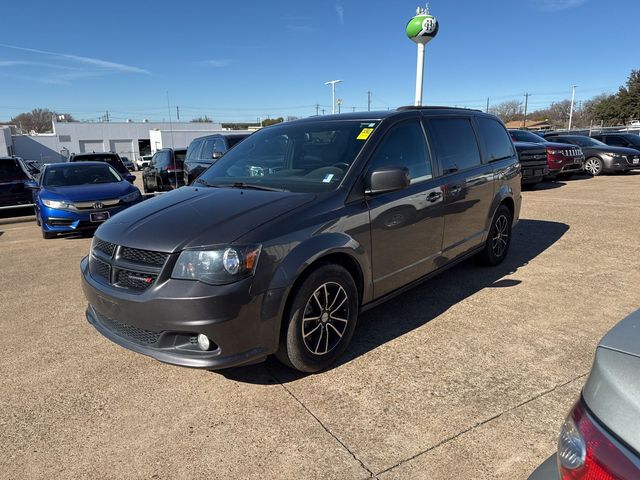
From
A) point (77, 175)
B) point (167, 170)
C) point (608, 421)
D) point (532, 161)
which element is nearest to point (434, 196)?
point (608, 421)

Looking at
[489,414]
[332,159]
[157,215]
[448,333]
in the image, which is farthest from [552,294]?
[157,215]

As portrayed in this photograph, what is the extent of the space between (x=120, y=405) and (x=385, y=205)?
2.37 m

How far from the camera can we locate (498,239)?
5703mm

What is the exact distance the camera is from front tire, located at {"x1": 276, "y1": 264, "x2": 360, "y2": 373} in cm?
304

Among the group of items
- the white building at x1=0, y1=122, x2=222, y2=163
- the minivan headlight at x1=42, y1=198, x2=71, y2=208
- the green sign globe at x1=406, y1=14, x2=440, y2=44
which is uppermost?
the green sign globe at x1=406, y1=14, x2=440, y2=44

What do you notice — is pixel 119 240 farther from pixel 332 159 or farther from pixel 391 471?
pixel 391 471

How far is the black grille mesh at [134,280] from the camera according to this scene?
113 inches

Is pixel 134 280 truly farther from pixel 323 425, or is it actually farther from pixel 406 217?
pixel 406 217

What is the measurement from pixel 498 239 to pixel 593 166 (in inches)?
524

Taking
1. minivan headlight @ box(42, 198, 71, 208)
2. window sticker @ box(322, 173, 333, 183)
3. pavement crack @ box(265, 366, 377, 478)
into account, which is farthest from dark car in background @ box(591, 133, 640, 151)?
pavement crack @ box(265, 366, 377, 478)

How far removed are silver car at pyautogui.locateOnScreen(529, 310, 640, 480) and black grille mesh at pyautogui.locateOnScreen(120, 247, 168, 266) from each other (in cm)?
232

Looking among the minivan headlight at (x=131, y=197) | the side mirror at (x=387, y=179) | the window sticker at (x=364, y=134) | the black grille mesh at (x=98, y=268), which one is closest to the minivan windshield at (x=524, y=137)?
the minivan headlight at (x=131, y=197)

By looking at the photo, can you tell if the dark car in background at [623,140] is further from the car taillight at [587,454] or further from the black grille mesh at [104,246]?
the car taillight at [587,454]

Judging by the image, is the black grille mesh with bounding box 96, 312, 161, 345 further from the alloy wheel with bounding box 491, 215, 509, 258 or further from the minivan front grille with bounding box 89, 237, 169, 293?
the alloy wheel with bounding box 491, 215, 509, 258
